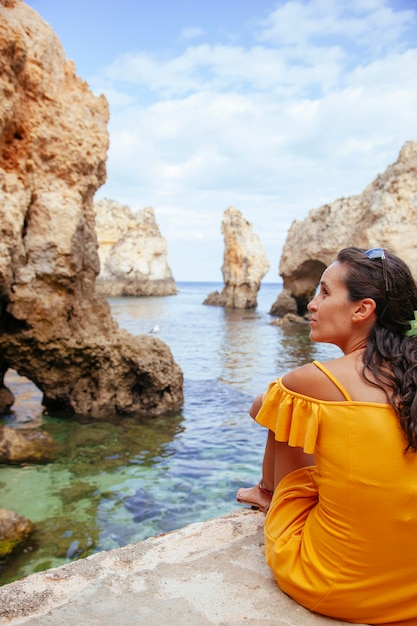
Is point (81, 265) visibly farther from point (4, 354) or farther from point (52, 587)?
point (52, 587)

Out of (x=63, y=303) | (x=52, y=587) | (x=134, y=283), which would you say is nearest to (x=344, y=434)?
(x=52, y=587)

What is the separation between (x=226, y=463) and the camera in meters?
6.91

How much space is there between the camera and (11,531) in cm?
437

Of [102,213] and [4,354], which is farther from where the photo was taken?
[102,213]

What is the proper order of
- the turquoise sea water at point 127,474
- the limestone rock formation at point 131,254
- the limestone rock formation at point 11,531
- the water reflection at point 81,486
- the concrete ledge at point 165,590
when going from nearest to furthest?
the concrete ledge at point 165,590
the limestone rock formation at point 11,531
the water reflection at point 81,486
the turquoise sea water at point 127,474
the limestone rock formation at point 131,254

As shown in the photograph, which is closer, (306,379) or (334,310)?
(306,379)

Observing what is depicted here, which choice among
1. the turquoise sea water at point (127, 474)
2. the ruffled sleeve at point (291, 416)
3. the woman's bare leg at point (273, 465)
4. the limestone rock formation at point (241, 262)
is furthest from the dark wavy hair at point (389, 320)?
the limestone rock formation at point (241, 262)

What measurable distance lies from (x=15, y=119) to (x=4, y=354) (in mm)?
3445

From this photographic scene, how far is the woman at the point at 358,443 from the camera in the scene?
1.83 m

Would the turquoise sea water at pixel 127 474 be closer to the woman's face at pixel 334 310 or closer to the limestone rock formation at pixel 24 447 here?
the limestone rock formation at pixel 24 447

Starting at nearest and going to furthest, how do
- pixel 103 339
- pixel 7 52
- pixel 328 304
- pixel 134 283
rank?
pixel 328 304
pixel 7 52
pixel 103 339
pixel 134 283

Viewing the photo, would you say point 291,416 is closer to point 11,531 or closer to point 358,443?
point 358,443

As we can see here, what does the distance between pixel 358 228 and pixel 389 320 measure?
1979 centimetres

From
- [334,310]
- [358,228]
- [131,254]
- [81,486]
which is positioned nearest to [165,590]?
[334,310]
